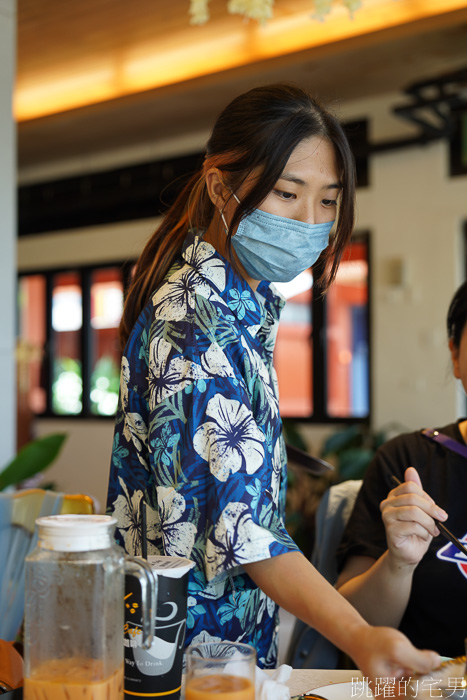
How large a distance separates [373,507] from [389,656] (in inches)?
31.7

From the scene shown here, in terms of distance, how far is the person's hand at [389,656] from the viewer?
0.69m

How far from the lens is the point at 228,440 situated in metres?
0.91

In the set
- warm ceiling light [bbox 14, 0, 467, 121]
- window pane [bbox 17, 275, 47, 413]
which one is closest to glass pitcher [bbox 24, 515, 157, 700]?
warm ceiling light [bbox 14, 0, 467, 121]

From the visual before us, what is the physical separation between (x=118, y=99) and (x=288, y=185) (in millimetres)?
4503

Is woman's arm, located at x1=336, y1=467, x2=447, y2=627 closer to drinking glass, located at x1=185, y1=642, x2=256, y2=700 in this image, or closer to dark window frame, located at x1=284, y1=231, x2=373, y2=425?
drinking glass, located at x1=185, y1=642, x2=256, y2=700

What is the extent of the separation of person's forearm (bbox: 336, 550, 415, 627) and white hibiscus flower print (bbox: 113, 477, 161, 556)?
44cm

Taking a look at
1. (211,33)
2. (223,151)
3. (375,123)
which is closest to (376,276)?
(375,123)

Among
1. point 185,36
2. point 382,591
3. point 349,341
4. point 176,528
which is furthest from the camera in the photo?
point 349,341

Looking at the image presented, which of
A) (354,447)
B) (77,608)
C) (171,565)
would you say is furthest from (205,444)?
(354,447)

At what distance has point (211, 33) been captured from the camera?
457 centimetres

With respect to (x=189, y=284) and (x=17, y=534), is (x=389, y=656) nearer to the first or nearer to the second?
(x=189, y=284)

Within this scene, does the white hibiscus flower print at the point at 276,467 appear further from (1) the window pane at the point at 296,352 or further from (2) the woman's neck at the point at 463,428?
(1) the window pane at the point at 296,352

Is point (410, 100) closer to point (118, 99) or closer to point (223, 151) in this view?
point (118, 99)

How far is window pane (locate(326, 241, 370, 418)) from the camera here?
555cm
